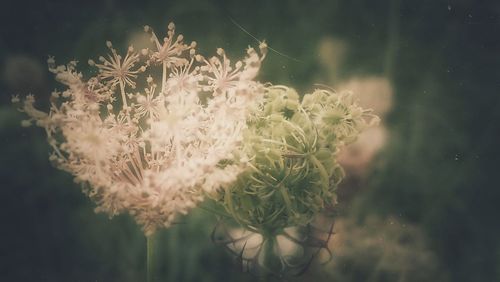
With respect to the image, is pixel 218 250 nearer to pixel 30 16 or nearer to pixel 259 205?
pixel 259 205

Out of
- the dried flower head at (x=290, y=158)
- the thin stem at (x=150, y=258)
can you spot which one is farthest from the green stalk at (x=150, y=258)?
the dried flower head at (x=290, y=158)

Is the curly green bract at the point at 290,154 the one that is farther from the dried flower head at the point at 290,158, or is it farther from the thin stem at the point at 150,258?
the thin stem at the point at 150,258

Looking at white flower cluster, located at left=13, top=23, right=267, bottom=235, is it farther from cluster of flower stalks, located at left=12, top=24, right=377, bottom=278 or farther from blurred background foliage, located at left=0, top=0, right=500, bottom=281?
blurred background foliage, located at left=0, top=0, right=500, bottom=281

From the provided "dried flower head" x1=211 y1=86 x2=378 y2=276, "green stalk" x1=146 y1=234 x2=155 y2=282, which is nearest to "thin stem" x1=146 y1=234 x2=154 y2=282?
"green stalk" x1=146 y1=234 x2=155 y2=282

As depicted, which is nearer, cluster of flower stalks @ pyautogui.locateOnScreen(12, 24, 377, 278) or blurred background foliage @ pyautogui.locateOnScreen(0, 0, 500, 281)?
cluster of flower stalks @ pyautogui.locateOnScreen(12, 24, 377, 278)

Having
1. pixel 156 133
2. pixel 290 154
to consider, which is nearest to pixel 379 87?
pixel 290 154

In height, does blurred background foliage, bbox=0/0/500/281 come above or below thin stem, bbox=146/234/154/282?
above
